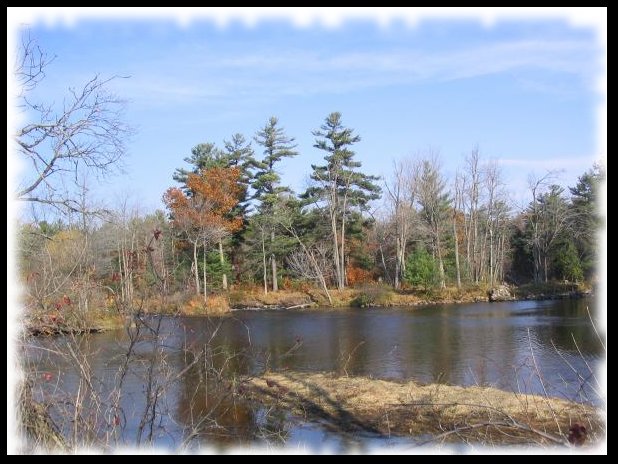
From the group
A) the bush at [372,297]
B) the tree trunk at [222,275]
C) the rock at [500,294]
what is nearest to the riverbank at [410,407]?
the bush at [372,297]

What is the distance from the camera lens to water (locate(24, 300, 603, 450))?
578 centimetres

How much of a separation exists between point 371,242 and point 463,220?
7.42 m

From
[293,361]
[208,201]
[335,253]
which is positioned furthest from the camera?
[335,253]

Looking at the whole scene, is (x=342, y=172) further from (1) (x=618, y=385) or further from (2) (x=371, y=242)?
(1) (x=618, y=385)

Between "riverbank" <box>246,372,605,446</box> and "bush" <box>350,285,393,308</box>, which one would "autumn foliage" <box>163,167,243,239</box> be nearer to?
"bush" <box>350,285,393,308</box>

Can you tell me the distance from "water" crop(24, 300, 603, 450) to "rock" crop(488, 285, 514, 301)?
5268 mm

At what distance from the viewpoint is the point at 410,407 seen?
416 inches

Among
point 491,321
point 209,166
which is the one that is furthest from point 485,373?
point 209,166

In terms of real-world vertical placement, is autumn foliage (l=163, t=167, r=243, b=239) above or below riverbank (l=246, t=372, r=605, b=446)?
above

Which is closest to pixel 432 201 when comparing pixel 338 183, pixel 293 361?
pixel 338 183

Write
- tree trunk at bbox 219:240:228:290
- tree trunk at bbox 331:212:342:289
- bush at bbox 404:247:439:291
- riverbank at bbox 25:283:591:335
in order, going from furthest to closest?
tree trunk at bbox 331:212:342:289, tree trunk at bbox 219:240:228:290, bush at bbox 404:247:439:291, riverbank at bbox 25:283:591:335

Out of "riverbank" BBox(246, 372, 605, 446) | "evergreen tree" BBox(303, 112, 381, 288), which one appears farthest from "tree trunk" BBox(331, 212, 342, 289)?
"riverbank" BBox(246, 372, 605, 446)

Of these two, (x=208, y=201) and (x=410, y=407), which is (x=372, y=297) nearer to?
(x=208, y=201)

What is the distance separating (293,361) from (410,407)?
5.55 metres
